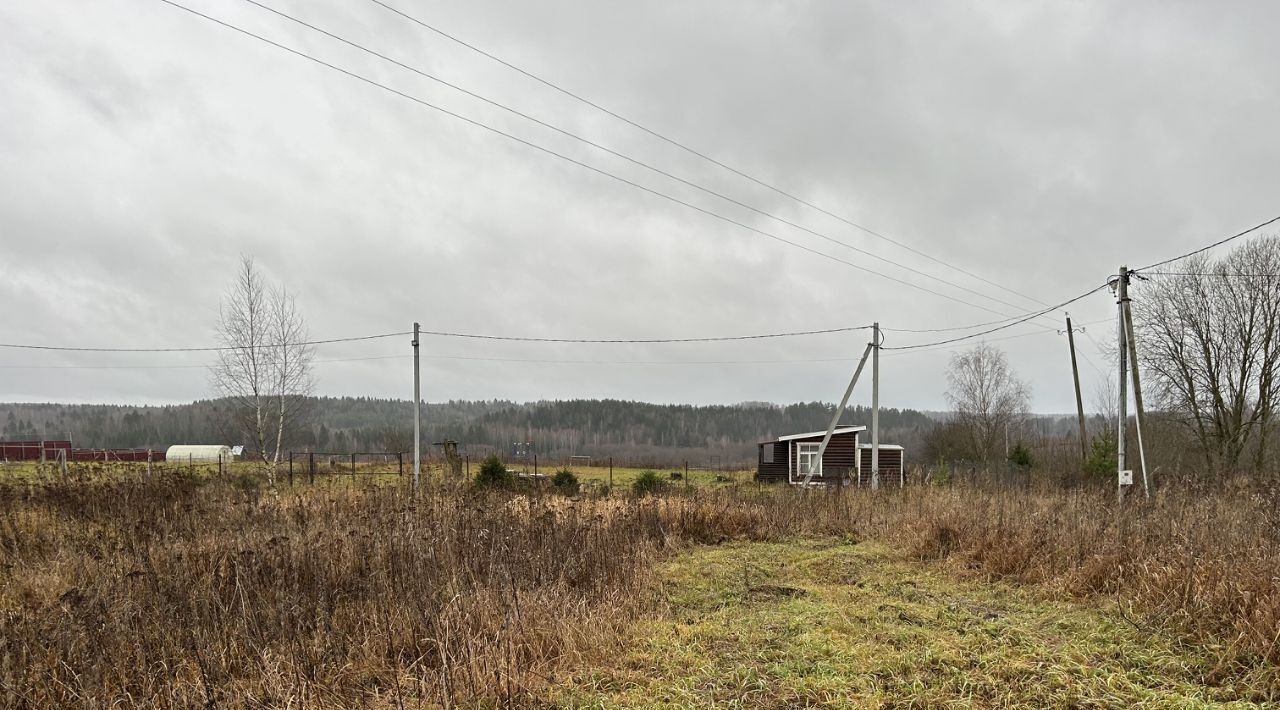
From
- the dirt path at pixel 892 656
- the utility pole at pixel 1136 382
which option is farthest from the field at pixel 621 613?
the utility pole at pixel 1136 382

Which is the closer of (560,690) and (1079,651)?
(560,690)

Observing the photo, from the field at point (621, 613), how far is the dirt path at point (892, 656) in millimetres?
21

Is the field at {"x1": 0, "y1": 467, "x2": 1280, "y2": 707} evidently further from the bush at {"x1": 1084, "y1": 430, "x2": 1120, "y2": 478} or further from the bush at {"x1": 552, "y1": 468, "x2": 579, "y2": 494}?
the bush at {"x1": 1084, "y1": 430, "x2": 1120, "y2": 478}

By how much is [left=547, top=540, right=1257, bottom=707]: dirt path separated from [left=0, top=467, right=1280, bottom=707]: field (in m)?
0.02

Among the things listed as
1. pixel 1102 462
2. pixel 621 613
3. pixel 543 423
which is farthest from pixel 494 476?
pixel 543 423

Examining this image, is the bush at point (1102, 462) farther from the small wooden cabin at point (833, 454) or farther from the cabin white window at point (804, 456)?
the cabin white window at point (804, 456)

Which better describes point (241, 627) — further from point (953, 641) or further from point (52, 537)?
point (52, 537)

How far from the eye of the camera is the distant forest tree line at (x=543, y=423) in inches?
3049

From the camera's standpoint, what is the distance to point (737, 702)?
12.2 ft

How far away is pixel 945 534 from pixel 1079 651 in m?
4.06

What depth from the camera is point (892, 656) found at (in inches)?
173

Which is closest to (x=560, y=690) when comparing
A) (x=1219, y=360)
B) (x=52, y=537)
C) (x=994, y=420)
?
(x=52, y=537)

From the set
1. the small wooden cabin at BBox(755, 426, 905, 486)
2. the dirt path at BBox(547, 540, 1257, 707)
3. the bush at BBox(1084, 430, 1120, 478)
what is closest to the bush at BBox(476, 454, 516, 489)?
the dirt path at BBox(547, 540, 1257, 707)

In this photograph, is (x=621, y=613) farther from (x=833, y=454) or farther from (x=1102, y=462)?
(x=833, y=454)
